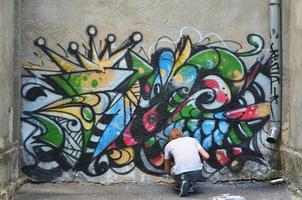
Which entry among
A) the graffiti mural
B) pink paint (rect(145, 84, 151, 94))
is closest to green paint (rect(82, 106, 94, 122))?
the graffiti mural

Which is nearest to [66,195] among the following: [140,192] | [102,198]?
[102,198]

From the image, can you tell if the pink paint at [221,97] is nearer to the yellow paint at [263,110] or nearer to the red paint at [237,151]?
the yellow paint at [263,110]

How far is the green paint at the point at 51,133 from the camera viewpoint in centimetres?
855

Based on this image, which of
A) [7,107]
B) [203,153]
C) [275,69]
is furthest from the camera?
[275,69]

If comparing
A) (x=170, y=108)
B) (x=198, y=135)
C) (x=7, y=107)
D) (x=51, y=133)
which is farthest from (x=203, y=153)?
(x=7, y=107)

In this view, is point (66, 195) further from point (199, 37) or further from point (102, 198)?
point (199, 37)

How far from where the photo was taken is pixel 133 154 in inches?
338

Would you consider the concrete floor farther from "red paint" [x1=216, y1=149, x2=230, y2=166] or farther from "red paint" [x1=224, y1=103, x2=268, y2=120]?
"red paint" [x1=224, y1=103, x2=268, y2=120]

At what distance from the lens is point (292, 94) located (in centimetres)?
812

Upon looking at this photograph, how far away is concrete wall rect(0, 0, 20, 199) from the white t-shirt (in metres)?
2.28

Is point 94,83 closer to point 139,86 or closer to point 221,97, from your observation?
point 139,86

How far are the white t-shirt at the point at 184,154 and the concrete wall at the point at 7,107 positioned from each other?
2.28 m

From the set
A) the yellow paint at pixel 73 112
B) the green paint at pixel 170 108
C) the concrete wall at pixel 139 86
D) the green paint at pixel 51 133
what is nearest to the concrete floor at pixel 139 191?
the concrete wall at pixel 139 86

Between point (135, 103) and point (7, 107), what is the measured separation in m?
2.02
